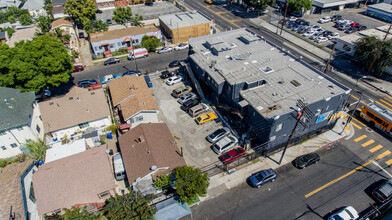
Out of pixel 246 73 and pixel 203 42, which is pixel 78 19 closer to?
pixel 203 42

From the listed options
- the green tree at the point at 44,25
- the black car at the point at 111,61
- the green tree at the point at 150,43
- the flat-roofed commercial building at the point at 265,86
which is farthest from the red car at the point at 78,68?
the flat-roofed commercial building at the point at 265,86

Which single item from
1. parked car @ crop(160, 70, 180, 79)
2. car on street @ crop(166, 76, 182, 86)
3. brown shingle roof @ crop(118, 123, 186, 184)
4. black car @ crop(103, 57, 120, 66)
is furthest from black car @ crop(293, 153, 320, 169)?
black car @ crop(103, 57, 120, 66)

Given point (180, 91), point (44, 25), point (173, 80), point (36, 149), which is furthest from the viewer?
point (44, 25)

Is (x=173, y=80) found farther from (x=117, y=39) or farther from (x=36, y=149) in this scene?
(x=36, y=149)

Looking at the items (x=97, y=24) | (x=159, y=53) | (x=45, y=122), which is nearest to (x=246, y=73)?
(x=159, y=53)

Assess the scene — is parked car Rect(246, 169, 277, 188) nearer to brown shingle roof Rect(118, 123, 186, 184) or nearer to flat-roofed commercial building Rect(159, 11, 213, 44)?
brown shingle roof Rect(118, 123, 186, 184)

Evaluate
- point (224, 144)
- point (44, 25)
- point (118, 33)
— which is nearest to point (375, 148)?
point (224, 144)
